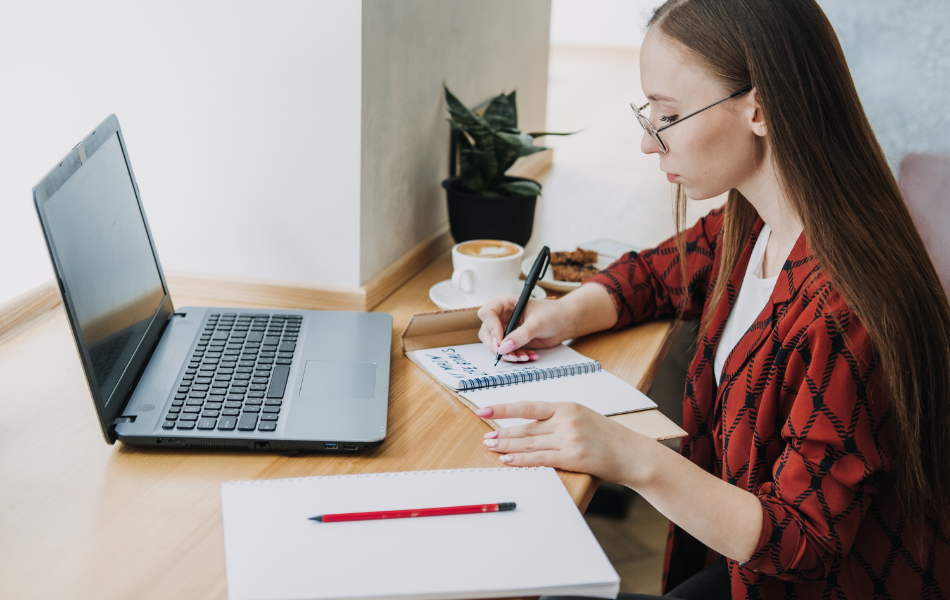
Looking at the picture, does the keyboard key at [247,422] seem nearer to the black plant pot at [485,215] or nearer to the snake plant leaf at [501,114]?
the black plant pot at [485,215]

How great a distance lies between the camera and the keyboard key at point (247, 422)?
74cm

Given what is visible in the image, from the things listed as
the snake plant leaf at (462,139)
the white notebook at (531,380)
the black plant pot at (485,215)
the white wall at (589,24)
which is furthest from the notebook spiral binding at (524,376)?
the white wall at (589,24)

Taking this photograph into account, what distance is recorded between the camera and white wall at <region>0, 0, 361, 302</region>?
1017 millimetres

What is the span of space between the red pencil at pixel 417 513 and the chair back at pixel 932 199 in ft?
4.36

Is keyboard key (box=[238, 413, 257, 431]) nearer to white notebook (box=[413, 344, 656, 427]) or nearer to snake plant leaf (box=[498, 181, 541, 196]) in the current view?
white notebook (box=[413, 344, 656, 427])

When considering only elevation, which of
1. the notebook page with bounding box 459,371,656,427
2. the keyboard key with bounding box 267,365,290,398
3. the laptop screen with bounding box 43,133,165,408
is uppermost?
the laptop screen with bounding box 43,133,165,408

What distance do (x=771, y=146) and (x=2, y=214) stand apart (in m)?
1.09

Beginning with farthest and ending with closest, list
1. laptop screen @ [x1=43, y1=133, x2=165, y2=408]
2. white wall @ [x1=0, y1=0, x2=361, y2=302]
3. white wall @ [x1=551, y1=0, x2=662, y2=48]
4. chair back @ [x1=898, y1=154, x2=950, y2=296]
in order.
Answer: white wall @ [x1=551, y1=0, x2=662, y2=48] < chair back @ [x1=898, y1=154, x2=950, y2=296] < white wall @ [x1=0, y1=0, x2=361, y2=302] < laptop screen @ [x1=43, y1=133, x2=165, y2=408]

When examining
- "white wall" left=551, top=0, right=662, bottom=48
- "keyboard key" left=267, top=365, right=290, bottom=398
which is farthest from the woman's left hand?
"white wall" left=551, top=0, right=662, bottom=48

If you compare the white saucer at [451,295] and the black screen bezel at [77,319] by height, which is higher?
the black screen bezel at [77,319]

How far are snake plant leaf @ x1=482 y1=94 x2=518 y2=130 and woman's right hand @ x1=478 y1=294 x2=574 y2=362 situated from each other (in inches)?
18.4

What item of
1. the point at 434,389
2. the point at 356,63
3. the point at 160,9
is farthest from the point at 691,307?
the point at 160,9

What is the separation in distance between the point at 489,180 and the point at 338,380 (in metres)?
0.61

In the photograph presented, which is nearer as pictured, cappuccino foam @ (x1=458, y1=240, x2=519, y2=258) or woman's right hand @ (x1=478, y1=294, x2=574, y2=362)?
woman's right hand @ (x1=478, y1=294, x2=574, y2=362)
